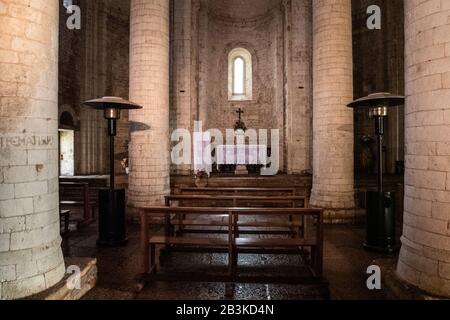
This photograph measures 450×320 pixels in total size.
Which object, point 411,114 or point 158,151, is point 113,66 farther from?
point 411,114

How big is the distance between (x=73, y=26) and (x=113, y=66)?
244cm

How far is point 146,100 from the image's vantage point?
7.86m

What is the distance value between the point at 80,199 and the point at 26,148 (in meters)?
6.02

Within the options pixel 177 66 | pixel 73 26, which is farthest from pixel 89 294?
pixel 73 26

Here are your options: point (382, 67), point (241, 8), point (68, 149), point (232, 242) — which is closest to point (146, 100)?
point (232, 242)

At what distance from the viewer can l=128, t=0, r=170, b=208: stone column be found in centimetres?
787

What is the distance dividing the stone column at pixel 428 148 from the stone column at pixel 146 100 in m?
5.78

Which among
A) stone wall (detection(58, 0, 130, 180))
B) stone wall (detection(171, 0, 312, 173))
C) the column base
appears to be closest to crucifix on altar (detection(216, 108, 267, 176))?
stone wall (detection(171, 0, 312, 173))

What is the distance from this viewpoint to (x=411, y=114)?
343 centimetres

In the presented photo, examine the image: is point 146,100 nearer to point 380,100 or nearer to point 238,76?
point 380,100

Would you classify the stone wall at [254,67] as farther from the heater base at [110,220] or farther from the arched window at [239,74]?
the heater base at [110,220]

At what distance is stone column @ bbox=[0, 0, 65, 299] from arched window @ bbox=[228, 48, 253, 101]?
44.7ft

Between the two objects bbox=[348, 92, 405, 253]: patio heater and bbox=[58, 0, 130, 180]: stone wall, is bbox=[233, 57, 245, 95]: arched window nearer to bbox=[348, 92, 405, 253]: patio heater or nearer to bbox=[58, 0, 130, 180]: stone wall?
bbox=[58, 0, 130, 180]: stone wall

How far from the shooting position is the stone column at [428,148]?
308cm
